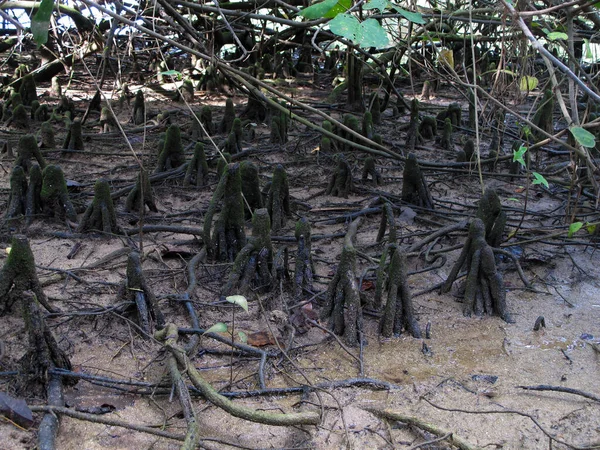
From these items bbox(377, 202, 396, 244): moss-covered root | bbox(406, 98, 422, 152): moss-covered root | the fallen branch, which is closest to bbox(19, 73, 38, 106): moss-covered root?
bbox(406, 98, 422, 152): moss-covered root

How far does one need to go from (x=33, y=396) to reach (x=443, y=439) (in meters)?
1.53

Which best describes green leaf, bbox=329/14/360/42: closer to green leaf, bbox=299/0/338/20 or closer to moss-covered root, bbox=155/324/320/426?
green leaf, bbox=299/0/338/20

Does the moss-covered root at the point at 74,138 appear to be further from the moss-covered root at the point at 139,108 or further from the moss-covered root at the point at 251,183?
the moss-covered root at the point at 251,183

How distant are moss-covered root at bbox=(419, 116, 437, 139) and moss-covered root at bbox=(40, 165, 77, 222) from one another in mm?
3775

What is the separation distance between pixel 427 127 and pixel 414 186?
2.28 metres

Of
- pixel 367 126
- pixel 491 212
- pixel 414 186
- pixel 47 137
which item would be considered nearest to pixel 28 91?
pixel 47 137

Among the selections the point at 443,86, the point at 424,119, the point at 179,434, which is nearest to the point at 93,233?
the point at 179,434

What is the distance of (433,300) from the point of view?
3.64 metres

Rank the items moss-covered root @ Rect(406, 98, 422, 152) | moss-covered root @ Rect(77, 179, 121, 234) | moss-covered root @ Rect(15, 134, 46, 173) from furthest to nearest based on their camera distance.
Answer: moss-covered root @ Rect(406, 98, 422, 152) → moss-covered root @ Rect(15, 134, 46, 173) → moss-covered root @ Rect(77, 179, 121, 234)

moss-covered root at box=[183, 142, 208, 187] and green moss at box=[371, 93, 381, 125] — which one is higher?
green moss at box=[371, 93, 381, 125]

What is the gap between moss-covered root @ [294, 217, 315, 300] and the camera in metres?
3.53

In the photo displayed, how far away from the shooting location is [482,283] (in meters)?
3.50

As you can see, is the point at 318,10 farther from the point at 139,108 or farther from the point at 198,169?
the point at 139,108

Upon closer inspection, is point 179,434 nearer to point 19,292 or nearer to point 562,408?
point 19,292
